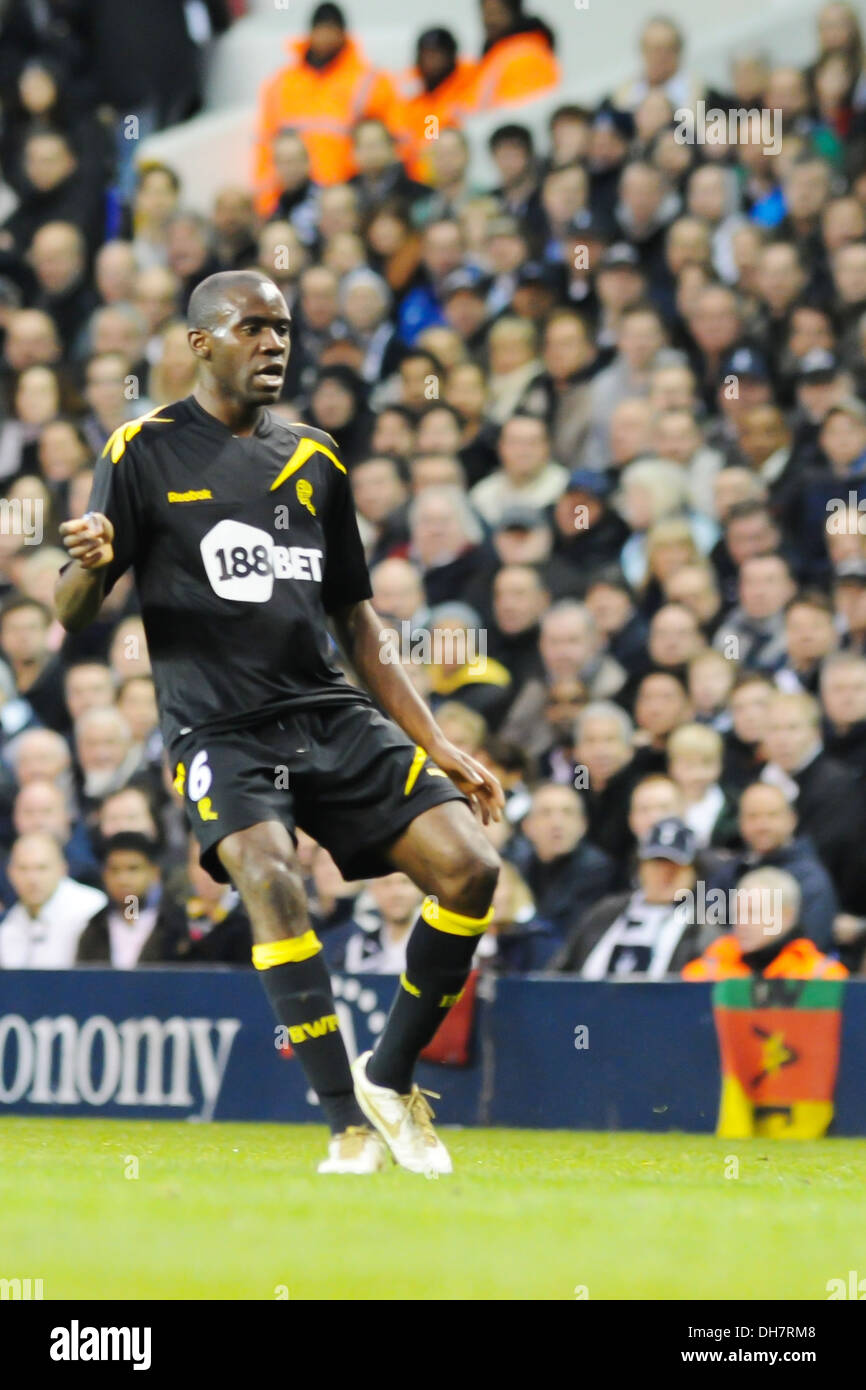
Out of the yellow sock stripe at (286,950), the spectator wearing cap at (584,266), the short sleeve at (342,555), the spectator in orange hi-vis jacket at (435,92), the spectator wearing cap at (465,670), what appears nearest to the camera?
the yellow sock stripe at (286,950)

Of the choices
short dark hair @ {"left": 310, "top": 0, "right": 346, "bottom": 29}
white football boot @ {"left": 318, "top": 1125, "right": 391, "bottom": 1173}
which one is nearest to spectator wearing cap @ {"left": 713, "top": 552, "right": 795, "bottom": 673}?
white football boot @ {"left": 318, "top": 1125, "right": 391, "bottom": 1173}

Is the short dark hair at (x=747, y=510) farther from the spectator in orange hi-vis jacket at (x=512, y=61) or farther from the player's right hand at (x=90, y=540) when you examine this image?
the player's right hand at (x=90, y=540)

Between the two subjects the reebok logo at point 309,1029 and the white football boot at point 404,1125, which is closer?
the reebok logo at point 309,1029

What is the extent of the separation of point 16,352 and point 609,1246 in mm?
10255

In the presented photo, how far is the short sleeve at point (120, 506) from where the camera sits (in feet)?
22.6

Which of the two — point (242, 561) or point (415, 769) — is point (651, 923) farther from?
point (242, 561)

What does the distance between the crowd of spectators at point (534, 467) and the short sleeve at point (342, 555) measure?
2623 millimetres

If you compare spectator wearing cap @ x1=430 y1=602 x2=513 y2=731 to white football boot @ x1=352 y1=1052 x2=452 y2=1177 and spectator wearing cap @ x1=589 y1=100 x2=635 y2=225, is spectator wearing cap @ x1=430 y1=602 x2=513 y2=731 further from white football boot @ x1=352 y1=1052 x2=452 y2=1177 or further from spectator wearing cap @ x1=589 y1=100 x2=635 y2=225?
white football boot @ x1=352 y1=1052 x2=452 y2=1177

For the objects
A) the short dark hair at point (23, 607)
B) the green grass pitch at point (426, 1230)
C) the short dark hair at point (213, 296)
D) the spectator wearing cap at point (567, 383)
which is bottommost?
the green grass pitch at point (426, 1230)

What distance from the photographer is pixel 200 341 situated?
6988 mm

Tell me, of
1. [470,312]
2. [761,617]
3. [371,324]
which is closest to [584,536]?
[761,617]

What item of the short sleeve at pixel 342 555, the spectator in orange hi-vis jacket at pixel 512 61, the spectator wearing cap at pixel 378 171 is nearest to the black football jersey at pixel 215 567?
the short sleeve at pixel 342 555

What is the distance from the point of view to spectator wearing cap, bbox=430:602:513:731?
11.5 m

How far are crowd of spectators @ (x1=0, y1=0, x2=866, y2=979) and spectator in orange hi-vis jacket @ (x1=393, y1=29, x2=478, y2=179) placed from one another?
0.02 m
